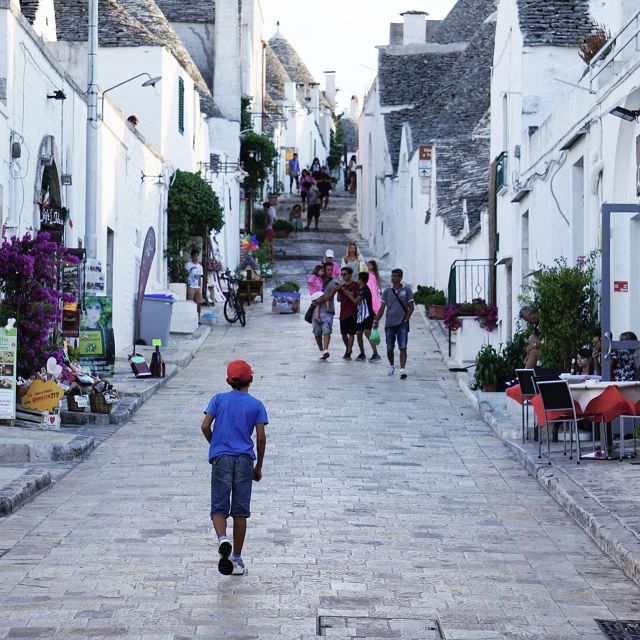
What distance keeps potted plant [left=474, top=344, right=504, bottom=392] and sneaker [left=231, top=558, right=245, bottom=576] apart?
1188 cm

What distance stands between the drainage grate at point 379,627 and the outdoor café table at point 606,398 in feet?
20.5

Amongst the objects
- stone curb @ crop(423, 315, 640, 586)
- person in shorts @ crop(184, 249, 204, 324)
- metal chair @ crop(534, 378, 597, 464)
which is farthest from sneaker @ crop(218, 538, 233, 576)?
person in shorts @ crop(184, 249, 204, 324)

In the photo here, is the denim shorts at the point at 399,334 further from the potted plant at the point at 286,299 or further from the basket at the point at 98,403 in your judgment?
the potted plant at the point at 286,299

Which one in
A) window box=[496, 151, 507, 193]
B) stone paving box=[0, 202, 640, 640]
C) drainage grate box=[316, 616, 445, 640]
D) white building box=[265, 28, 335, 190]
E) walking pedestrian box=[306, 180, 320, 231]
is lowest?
drainage grate box=[316, 616, 445, 640]

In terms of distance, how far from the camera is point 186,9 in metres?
47.2

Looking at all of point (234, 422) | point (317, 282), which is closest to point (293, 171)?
point (317, 282)

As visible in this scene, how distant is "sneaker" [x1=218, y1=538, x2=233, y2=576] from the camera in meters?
8.72

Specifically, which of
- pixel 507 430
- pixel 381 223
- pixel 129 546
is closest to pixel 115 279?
pixel 507 430

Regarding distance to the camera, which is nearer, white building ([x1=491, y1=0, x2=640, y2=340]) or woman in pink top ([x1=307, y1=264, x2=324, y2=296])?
white building ([x1=491, y1=0, x2=640, y2=340])

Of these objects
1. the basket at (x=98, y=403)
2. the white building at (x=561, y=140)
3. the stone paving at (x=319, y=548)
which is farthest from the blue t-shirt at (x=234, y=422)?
the basket at (x=98, y=403)

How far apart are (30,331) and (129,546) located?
7.06 meters

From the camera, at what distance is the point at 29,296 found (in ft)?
54.2

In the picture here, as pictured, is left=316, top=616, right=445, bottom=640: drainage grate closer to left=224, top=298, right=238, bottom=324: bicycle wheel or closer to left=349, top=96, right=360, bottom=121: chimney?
left=224, top=298, right=238, bottom=324: bicycle wheel

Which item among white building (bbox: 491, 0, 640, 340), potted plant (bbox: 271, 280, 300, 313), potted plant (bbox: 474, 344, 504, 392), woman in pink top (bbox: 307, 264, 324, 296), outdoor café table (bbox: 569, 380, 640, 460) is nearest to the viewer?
outdoor café table (bbox: 569, 380, 640, 460)
